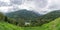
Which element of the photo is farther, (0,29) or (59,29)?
(0,29)

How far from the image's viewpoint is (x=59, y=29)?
62.5ft

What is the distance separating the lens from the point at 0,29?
21719 millimetres

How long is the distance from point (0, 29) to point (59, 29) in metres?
7.80
